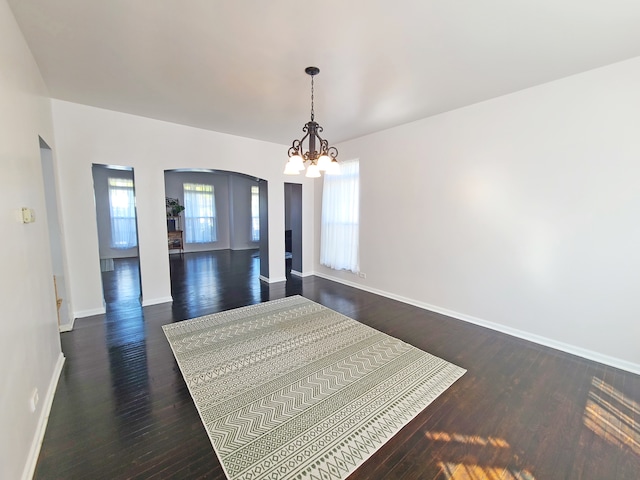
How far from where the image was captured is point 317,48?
2.33 meters

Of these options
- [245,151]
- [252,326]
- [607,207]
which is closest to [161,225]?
[245,151]

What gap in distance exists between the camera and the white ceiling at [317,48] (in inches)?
75.3

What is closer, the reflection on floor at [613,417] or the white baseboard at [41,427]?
the white baseboard at [41,427]

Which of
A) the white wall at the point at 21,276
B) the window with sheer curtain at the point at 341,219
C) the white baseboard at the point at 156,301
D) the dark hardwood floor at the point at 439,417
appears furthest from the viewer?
the window with sheer curtain at the point at 341,219

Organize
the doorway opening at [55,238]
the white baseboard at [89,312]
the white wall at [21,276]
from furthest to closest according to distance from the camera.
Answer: the white baseboard at [89,312] < the doorway opening at [55,238] < the white wall at [21,276]

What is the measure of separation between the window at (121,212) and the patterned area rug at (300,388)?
20.7 feet

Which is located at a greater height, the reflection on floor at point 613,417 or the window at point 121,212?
the window at point 121,212

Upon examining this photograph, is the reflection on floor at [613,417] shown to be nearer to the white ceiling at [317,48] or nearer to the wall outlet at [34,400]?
the white ceiling at [317,48]

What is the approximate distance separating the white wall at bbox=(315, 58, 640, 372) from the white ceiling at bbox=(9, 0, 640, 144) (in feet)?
1.08

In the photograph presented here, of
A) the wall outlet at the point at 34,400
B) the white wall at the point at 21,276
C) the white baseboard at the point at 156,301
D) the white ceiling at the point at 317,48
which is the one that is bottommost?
the white baseboard at the point at 156,301

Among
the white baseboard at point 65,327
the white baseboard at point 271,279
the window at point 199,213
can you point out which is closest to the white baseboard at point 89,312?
the white baseboard at point 65,327

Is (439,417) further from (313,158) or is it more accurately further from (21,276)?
(21,276)

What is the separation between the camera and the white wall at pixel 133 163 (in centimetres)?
367

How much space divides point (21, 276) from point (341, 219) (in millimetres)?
4544
